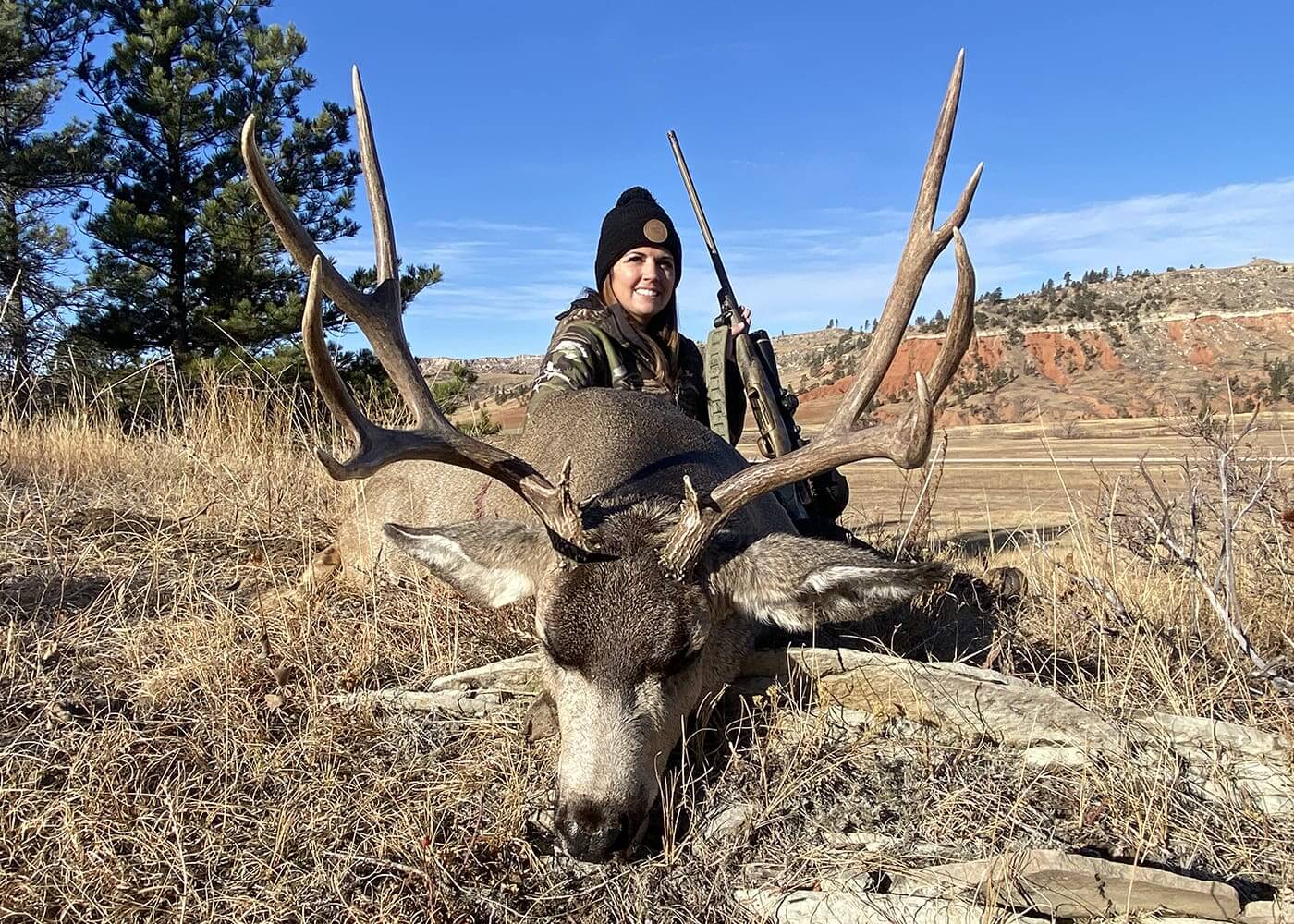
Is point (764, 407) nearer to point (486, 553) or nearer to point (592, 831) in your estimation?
point (486, 553)

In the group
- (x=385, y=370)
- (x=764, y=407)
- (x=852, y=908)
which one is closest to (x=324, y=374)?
(x=385, y=370)

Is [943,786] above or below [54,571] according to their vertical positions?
below

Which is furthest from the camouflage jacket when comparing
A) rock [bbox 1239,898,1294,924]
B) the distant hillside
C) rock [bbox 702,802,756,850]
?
the distant hillside

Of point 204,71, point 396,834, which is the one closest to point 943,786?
point 396,834

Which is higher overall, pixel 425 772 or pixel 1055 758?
pixel 425 772

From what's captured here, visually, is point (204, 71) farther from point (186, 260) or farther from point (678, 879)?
point (678, 879)

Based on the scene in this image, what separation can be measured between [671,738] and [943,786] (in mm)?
833

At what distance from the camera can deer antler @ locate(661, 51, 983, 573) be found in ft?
9.45

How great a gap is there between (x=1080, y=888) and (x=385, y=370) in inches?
104

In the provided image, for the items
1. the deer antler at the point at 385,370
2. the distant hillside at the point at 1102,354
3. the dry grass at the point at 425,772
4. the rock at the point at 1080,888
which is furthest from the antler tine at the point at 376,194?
the distant hillside at the point at 1102,354

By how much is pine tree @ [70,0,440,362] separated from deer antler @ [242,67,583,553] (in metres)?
12.3

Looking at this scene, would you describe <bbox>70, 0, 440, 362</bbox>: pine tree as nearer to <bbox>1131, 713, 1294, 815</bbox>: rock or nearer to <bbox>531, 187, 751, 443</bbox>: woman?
<bbox>531, 187, 751, 443</bbox>: woman

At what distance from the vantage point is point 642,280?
19.5ft

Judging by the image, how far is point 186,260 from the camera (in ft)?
53.4
